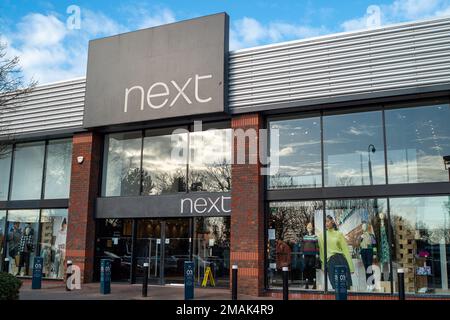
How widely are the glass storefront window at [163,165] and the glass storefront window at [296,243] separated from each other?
3927 mm

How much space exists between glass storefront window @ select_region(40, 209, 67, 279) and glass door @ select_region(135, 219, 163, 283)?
3122 millimetres

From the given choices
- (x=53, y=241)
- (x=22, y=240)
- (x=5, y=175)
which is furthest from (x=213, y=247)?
(x=5, y=175)

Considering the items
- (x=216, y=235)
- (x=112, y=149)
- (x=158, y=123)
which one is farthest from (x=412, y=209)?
(x=112, y=149)

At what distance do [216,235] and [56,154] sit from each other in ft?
25.8

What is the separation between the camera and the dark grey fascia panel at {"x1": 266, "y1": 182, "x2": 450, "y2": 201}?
1438 centimetres

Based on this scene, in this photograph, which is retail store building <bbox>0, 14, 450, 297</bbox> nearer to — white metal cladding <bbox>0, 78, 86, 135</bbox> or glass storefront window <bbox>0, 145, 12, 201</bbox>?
white metal cladding <bbox>0, 78, 86, 135</bbox>

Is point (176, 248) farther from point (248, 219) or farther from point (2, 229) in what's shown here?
point (2, 229)

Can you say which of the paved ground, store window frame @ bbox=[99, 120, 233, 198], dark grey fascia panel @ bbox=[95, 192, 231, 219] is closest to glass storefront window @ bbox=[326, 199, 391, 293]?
the paved ground

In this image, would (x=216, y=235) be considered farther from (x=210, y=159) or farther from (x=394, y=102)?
(x=394, y=102)

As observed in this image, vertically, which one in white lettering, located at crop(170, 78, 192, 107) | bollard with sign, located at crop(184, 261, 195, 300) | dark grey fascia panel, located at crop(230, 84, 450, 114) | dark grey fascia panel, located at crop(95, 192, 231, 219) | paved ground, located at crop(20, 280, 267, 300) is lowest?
paved ground, located at crop(20, 280, 267, 300)

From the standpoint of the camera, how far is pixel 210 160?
58.7 feet

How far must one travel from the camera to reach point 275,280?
15.8m

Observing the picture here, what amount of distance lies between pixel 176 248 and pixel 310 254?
196 inches
